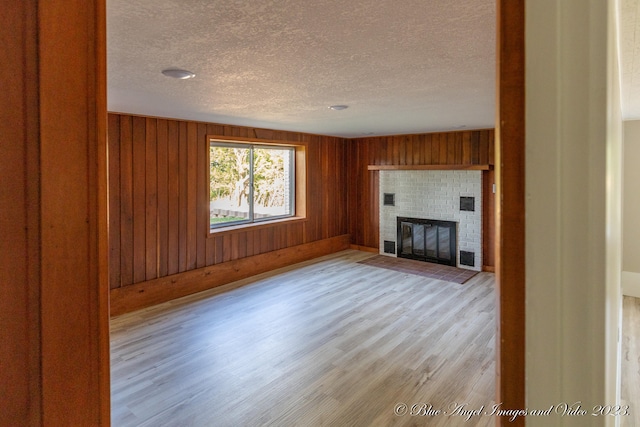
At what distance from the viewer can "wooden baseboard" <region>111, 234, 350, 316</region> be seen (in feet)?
13.6

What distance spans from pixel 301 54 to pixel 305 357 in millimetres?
2354

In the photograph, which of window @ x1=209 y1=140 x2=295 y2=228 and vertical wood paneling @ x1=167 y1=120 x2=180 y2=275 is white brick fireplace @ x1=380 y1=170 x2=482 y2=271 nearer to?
window @ x1=209 y1=140 x2=295 y2=228

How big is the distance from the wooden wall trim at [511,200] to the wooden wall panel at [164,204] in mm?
4215

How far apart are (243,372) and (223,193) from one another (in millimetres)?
3069

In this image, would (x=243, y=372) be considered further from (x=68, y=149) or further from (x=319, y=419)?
(x=68, y=149)

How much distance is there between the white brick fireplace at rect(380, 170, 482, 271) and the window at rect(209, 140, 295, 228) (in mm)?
1877

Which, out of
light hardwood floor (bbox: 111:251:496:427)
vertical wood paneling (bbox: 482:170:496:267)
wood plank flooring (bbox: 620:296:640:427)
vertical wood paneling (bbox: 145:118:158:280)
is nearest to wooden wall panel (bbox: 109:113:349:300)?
vertical wood paneling (bbox: 145:118:158:280)

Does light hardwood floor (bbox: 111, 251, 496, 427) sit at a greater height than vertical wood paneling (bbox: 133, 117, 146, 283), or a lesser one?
lesser

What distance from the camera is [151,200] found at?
4359 mm

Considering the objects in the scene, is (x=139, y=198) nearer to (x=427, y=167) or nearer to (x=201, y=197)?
(x=201, y=197)

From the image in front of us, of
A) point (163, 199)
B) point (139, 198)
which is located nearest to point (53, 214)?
point (139, 198)

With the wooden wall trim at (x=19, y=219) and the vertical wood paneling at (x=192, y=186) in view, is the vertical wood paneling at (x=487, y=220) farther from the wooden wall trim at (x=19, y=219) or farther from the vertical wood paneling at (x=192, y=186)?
the wooden wall trim at (x=19, y=219)

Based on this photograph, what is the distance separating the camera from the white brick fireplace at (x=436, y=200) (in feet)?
19.4

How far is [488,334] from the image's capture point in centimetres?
353
